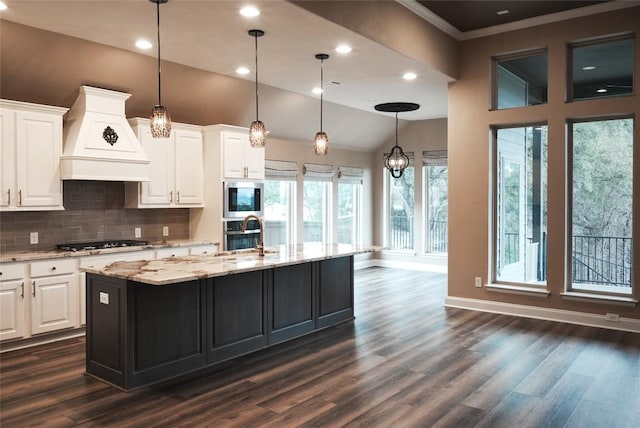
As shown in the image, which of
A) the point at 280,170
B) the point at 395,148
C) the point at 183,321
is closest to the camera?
the point at 183,321

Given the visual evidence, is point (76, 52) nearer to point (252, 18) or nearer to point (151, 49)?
point (151, 49)

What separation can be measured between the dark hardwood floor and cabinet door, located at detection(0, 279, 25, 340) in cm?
22

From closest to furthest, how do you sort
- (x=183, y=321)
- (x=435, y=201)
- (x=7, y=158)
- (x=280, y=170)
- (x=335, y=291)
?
(x=183, y=321) → (x=7, y=158) → (x=335, y=291) → (x=280, y=170) → (x=435, y=201)

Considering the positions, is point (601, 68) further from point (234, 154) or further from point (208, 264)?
point (208, 264)

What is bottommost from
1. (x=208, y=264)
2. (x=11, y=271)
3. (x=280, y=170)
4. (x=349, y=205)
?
(x=11, y=271)

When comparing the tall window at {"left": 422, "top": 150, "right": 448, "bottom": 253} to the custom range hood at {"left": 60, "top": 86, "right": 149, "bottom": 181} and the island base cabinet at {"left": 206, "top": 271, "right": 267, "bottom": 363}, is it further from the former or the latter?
the island base cabinet at {"left": 206, "top": 271, "right": 267, "bottom": 363}

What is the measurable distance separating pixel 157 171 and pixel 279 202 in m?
2.94

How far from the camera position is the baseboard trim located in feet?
18.6

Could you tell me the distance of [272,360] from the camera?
4.63 metres

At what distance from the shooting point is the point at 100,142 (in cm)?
557

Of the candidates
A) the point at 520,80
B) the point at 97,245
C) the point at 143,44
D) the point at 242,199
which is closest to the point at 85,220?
the point at 97,245

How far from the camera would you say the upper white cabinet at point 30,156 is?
5008mm

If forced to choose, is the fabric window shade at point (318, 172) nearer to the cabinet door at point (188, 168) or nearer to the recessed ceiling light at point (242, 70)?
the cabinet door at point (188, 168)

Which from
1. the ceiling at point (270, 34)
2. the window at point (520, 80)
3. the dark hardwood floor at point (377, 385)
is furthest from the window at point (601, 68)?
the dark hardwood floor at point (377, 385)
